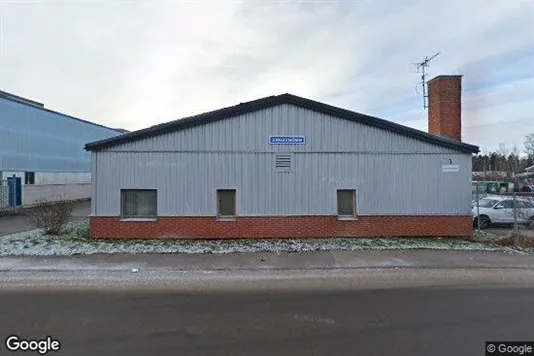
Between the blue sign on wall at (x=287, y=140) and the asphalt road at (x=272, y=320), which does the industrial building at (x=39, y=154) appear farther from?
the asphalt road at (x=272, y=320)

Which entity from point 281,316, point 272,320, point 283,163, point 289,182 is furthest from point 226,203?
point 272,320

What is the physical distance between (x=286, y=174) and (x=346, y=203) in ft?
7.39

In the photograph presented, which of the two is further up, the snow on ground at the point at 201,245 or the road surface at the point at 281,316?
the snow on ground at the point at 201,245

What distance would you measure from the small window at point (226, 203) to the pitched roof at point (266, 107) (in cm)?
238

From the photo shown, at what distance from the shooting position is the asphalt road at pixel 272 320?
4703mm

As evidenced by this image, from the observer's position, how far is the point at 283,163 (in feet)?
42.5

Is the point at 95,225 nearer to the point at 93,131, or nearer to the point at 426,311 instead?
the point at 426,311

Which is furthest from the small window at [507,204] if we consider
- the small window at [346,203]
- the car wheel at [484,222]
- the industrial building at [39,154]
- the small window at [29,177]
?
the small window at [29,177]

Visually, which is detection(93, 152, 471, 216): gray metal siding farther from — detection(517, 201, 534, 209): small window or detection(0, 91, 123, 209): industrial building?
detection(0, 91, 123, 209): industrial building

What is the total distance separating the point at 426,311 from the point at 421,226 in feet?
24.8

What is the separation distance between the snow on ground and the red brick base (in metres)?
0.38

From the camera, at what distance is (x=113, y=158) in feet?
41.5

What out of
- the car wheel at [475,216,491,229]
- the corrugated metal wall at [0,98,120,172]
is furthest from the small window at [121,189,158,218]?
the corrugated metal wall at [0,98,120,172]

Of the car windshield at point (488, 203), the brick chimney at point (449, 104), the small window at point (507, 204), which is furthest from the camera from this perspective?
the car windshield at point (488, 203)
